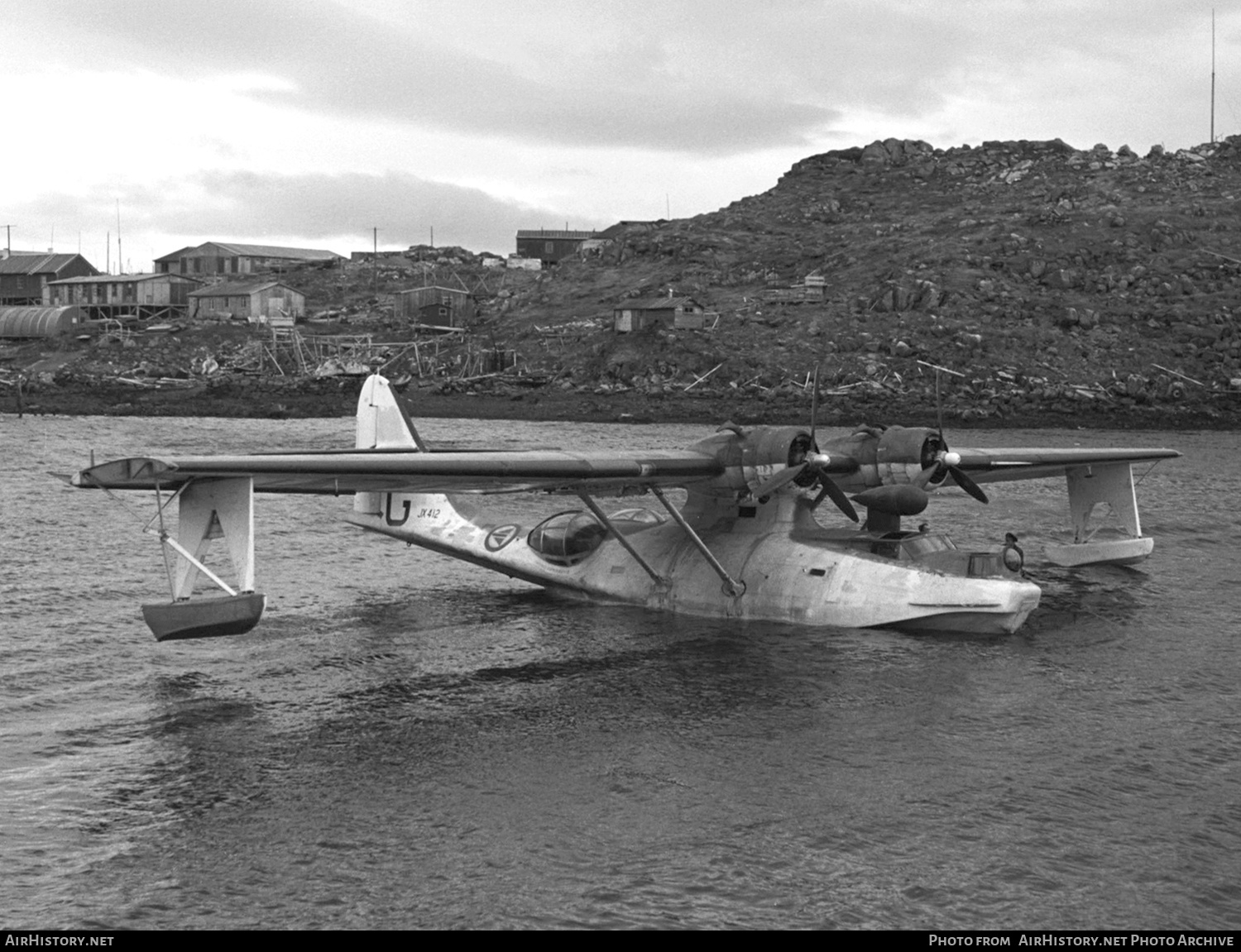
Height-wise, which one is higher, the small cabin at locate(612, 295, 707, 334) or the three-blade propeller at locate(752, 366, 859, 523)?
the small cabin at locate(612, 295, 707, 334)

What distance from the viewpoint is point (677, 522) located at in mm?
31234

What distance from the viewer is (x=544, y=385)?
101 meters

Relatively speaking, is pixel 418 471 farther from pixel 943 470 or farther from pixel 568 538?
pixel 943 470

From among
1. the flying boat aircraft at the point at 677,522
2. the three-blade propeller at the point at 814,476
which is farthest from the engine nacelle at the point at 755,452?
the three-blade propeller at the point at 814,476

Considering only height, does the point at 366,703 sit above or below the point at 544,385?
below

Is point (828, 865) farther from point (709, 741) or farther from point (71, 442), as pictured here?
point (71, 442)

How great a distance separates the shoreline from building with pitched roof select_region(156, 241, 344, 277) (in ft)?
163

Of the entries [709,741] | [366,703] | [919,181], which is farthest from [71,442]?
[919,181]

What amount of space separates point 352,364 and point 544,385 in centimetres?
1984

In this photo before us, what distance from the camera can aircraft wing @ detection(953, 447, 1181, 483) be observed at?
3184 centimetres

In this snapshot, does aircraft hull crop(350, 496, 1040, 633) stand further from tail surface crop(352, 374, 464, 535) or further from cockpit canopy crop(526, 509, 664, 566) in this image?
cockpit canopy crop(526, 509, 664, 566)

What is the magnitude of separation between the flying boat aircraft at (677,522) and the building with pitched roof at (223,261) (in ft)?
428

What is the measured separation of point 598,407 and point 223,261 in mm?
82254

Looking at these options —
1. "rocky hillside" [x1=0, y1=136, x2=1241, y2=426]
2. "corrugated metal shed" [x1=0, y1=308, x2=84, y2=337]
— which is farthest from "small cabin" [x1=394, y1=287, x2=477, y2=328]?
"corrugated metal shed" [x1=0, y1=308, x2=84, y2=337]
